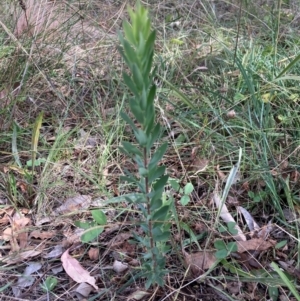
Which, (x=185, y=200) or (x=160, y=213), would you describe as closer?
(x=160, y=213)

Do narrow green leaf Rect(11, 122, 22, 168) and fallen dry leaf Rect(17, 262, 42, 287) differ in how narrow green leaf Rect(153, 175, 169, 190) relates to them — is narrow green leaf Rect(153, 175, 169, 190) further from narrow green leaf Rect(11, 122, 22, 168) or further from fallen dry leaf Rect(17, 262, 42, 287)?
narrow green leaf Rect(11, 122, 22, 168)

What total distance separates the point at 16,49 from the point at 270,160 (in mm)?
1288

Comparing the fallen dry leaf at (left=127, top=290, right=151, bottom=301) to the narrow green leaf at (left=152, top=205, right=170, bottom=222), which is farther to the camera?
the fallen dry leaf at (left=127, top=290, right=151, bottom=301)

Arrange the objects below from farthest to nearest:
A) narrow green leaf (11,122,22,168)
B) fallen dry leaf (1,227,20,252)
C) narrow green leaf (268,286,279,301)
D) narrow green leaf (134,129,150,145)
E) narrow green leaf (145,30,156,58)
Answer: narrow green leaf (11,122,22,168), fallen dry leaf (1,227,20,252), narrow green leaf (268,286,279,301), narrow green leaf (134,129,150,145), narrow green leaf (145,30,156,58)

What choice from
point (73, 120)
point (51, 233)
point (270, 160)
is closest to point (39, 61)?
point (73, 120)

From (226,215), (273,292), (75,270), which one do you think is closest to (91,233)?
(75,270)

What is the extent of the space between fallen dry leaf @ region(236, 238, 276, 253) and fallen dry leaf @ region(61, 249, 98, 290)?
1.54 ft

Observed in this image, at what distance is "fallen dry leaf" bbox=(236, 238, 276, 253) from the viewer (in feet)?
4.33

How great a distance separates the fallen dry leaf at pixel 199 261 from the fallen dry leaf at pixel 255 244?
10 cm

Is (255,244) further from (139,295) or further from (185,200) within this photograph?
(139,295)

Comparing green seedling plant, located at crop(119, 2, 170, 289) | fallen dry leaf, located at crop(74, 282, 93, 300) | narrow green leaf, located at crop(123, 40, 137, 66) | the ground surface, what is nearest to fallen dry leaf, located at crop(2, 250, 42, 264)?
the ground surface

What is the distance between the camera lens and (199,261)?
4.23ft

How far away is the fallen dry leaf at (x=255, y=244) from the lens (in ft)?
4.33

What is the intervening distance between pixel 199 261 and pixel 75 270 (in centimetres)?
39
